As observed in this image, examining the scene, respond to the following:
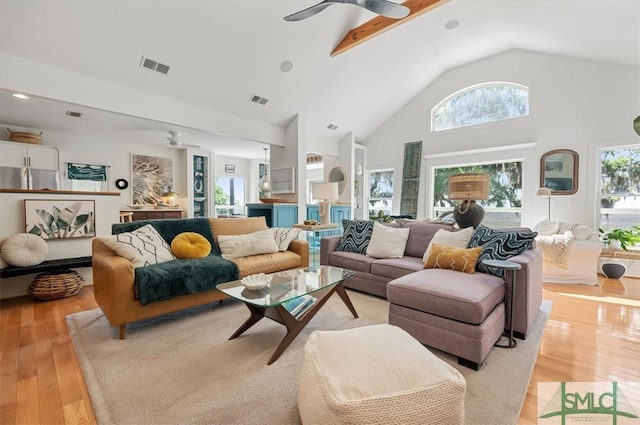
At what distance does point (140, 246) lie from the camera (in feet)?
8.47

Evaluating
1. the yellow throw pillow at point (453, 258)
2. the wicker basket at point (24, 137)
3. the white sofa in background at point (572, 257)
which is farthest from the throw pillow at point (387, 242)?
the wicker basket at point (24, 137)

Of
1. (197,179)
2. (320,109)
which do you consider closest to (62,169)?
(197,179)

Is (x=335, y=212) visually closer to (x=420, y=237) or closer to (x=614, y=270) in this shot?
(x=420, y=237)

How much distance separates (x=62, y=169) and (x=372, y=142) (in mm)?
6732

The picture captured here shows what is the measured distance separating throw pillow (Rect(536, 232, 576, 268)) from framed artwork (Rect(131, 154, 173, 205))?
24.4ft

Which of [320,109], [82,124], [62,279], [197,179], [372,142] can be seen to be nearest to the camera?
[62,279]

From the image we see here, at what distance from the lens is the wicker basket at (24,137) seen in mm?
4742

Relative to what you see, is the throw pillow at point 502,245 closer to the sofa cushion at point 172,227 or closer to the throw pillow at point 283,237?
the throw pillow at point 283,237

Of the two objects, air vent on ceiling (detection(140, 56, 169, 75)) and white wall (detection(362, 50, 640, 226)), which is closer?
air vent on ceiling (detection(140, 56, 169, 75))

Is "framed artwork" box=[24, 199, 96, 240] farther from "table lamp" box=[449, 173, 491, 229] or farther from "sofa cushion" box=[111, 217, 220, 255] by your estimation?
"table lamp" box=[449, 173, 491, 229]

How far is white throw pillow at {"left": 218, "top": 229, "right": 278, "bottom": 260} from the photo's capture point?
314cm

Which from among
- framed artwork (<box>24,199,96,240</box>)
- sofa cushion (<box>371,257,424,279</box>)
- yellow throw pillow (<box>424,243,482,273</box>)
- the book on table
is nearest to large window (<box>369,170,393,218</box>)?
sofa cushion (<box>371,257,424,279</box>)

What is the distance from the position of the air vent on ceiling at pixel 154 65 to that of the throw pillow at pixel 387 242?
139 inches

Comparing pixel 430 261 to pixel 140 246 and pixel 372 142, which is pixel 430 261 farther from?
pixel 372 142
